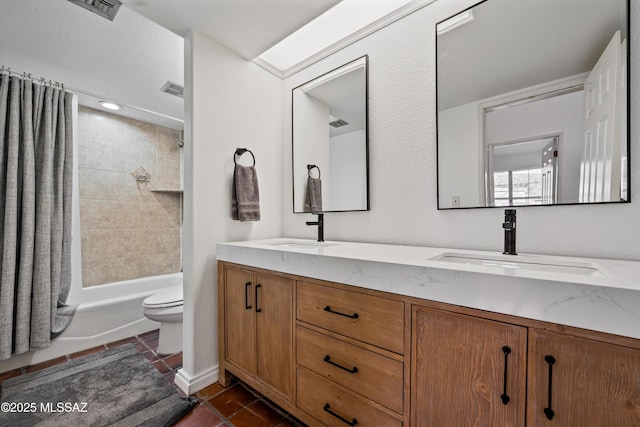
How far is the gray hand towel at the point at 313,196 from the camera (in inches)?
81.0

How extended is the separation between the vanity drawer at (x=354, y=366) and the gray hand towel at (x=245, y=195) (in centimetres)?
92

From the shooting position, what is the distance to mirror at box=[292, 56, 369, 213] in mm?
1795

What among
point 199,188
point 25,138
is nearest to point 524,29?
point 199,188

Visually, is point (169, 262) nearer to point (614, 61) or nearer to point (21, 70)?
point (21, 70)

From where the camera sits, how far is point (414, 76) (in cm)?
156

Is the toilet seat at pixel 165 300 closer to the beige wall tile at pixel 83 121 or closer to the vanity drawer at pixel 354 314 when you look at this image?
the vanity drawer at pixel 354 314

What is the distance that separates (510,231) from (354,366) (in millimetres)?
881

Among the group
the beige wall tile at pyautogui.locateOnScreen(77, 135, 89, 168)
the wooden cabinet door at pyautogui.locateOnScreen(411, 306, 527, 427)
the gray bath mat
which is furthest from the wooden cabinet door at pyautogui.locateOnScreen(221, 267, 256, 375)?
the beige wall tile at pyautogui.locateOnScreen(77, 135, 89, 168)

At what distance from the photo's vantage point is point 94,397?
1.60 metres

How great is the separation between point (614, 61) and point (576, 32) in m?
0.19

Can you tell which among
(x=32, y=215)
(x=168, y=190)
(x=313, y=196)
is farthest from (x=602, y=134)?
(x=168, y=190)

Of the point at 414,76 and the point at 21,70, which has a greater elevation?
the point at 21,70

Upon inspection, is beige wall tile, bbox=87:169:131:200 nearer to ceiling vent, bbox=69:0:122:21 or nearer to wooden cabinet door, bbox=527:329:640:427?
ceiling vent, bbox=69:0:122:21

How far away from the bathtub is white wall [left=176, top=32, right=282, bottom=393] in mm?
1106
